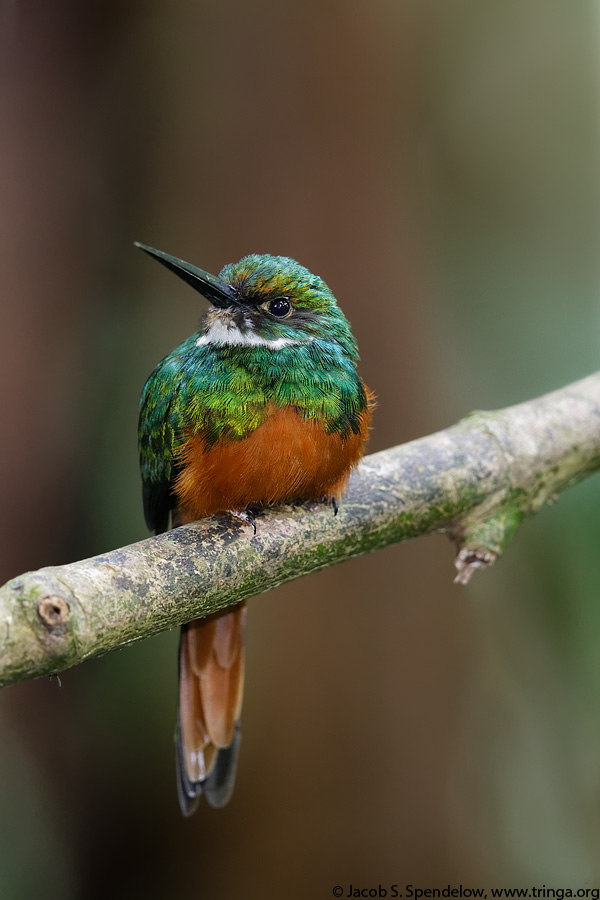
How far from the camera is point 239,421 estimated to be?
169 centimetres

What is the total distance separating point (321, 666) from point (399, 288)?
4.76 feet

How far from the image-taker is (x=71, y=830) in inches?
112

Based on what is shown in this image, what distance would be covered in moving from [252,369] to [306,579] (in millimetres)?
1411

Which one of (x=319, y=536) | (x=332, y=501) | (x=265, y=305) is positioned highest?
(x=265, y=305)

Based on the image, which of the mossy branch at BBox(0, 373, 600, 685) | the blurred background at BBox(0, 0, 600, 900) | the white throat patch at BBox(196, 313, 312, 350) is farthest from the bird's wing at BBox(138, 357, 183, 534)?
the blurred background at BBox(0, 0, 600, 900)

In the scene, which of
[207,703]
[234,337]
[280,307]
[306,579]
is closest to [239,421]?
[234,337]

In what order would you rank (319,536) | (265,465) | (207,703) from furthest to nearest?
1. (207,703)
2. (319,536)
3. (265,465)

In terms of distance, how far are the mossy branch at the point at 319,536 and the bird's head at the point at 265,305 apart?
0.38 m

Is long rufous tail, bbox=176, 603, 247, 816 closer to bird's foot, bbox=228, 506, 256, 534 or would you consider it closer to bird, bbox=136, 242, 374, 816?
bird, bbox=136, 242, 374, 816

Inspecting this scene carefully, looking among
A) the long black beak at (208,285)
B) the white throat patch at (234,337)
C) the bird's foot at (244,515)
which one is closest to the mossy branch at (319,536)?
the bird's foot at (244,515)

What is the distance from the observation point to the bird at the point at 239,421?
5.56ft

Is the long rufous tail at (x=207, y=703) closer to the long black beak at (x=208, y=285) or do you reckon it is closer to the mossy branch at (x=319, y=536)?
the mossy branch at (x=319, y=536)

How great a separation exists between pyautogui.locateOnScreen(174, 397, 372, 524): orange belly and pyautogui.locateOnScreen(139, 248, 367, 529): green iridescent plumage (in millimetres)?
24

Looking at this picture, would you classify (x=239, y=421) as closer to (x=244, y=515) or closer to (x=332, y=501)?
(x=244, y=515)
